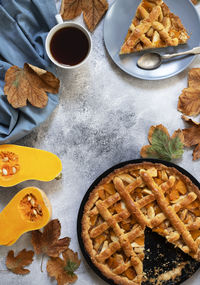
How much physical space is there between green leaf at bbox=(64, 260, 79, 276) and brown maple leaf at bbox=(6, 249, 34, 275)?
22 cm

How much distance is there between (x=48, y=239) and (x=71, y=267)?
208mm

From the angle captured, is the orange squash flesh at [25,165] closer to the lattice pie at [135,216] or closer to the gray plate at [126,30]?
the lattice pie at [135,216]

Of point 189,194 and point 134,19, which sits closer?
point 189,194

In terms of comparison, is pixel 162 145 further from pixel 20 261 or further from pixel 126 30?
pixel 20 261

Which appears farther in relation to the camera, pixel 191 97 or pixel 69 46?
pixel 191 97

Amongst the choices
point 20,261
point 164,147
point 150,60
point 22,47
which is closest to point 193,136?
point 164,147

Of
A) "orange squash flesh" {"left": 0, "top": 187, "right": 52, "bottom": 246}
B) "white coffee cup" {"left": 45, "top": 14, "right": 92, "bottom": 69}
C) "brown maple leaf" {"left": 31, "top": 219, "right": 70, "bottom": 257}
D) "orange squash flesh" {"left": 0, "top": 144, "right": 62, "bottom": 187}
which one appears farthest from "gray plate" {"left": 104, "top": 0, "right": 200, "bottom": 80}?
"brown maple leaf" {"left": 31, "top": 219, "right": 70, "bottom": 257}

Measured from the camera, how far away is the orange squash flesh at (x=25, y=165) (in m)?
1.69

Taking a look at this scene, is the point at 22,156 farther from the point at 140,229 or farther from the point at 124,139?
the point at 140,229

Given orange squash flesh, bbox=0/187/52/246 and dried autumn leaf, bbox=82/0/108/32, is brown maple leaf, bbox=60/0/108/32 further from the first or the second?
orange squash flesh, bbox=0/187/52/246

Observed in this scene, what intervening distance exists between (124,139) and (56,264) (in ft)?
2.76

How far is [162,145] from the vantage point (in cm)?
185

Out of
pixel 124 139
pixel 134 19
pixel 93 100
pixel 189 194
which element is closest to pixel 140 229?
pixel 189 194

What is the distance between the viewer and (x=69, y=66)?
175 centimetres
